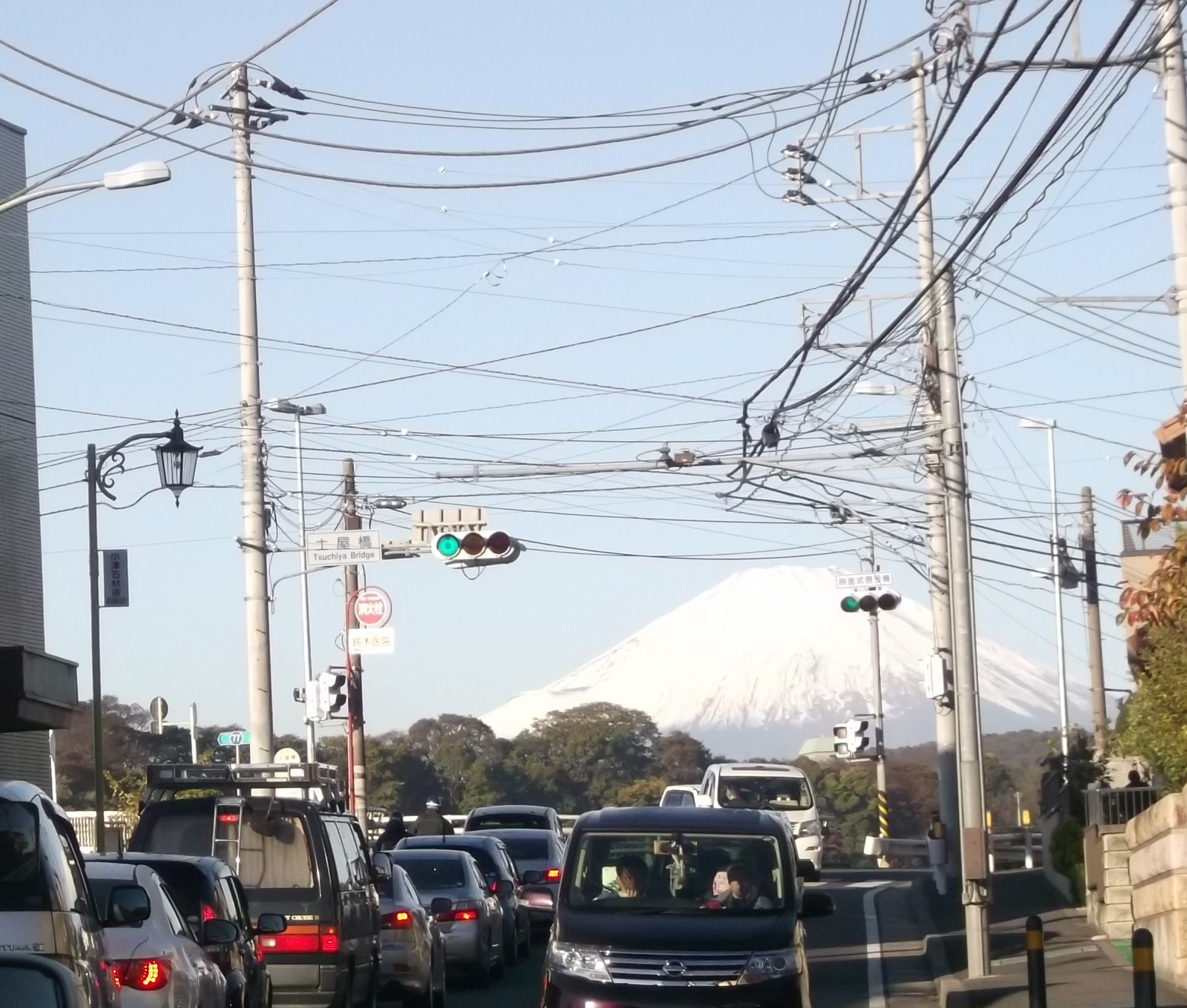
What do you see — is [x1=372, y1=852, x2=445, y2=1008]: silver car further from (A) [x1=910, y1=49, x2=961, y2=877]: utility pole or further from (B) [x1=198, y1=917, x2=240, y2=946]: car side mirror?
(A) [x1=910, y1=49, x2=961, y2=877]: utility pole

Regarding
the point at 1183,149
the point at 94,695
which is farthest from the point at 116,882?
the point at 94,695

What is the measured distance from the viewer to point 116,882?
459 inches

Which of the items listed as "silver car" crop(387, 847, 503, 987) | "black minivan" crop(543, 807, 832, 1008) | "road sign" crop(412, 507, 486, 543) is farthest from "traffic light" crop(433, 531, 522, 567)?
"black minivan" crop(543, 807, 832, 1008)

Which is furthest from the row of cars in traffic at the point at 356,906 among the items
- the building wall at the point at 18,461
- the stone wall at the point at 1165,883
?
the building wall at the point at 18,461

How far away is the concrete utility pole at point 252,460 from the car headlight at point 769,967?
12.2 metres

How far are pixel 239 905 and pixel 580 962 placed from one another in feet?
8.20

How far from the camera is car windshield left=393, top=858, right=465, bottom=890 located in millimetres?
21375

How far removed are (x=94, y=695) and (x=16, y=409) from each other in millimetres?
7082

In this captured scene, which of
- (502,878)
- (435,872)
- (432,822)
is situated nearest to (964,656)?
(435,872)

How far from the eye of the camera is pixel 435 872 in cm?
2159

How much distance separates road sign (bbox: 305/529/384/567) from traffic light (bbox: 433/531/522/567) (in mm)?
963

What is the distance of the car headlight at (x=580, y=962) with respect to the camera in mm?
12836

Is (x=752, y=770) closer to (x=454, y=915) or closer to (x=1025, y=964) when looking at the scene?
(x=1025, y=964)

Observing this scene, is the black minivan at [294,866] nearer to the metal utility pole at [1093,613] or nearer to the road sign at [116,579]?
the road sign at [116,579]
